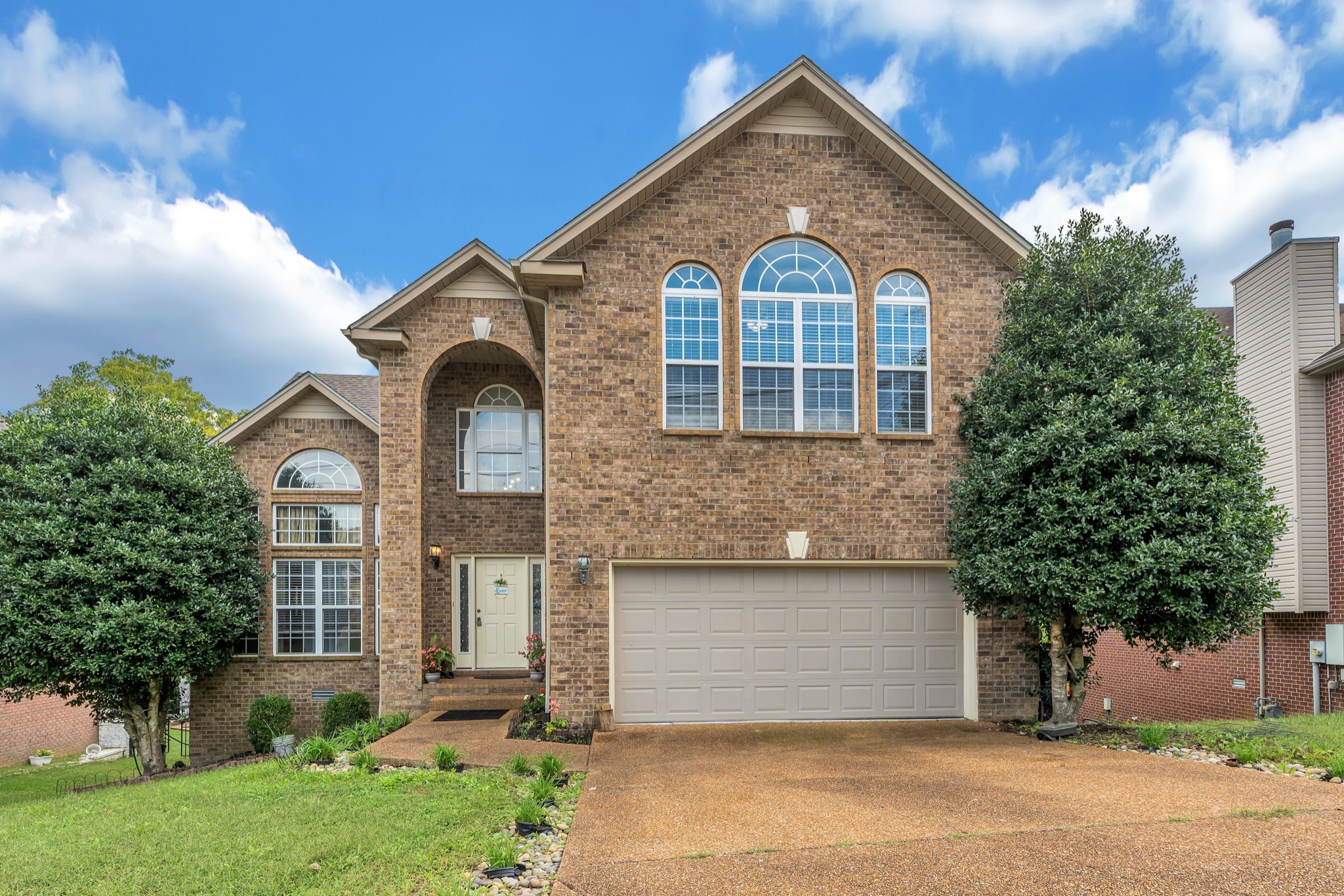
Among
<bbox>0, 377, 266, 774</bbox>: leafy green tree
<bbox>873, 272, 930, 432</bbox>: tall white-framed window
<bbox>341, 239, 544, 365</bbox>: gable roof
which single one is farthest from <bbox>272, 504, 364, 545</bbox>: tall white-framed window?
<bbox>873, 272, 930, 432</bbox>: tall white-framed window

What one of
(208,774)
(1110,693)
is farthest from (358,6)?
(1110,693)

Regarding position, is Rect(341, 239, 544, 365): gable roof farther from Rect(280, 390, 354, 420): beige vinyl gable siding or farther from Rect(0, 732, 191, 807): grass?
Rect(0, 732, 191, 807): grass

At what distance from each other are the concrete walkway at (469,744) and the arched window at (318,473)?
5.44 m

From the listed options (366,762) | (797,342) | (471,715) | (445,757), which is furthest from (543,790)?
(797,342)

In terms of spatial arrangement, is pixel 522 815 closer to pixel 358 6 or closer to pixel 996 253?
pixel 996 253

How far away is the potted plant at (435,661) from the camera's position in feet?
39.0

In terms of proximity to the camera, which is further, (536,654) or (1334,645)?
(536,654)

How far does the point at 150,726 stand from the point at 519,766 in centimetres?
898

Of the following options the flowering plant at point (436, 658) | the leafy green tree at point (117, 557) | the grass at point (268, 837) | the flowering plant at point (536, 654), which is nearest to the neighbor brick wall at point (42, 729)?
the leafy green tree at point (117, 557)

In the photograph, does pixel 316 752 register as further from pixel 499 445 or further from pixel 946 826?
pixel 946 826

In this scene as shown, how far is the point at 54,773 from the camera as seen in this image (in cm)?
1590

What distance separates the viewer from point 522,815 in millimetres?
5293

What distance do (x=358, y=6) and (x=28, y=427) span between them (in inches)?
377

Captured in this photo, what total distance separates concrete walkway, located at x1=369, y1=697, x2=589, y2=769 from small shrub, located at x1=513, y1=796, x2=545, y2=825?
5.43 feet
